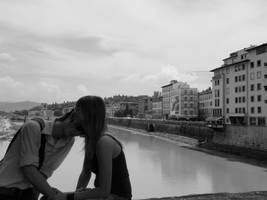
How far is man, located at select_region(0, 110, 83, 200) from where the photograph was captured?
7.52ft

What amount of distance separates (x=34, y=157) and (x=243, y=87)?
5086 centimetres

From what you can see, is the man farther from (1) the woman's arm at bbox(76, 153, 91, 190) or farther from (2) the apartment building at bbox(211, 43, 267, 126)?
(2) the apartment building at bbox(211, 43, 267, 126)

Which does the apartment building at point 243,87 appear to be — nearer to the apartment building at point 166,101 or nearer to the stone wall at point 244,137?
the stone wall at point 244,137

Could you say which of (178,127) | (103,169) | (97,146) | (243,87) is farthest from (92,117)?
(178,127)

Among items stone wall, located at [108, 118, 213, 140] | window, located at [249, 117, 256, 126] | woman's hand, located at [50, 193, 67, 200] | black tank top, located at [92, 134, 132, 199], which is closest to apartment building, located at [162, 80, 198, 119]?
stone wall, located at [108, 118, 213, 140]

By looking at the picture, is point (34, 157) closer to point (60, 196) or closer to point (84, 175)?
point (60, 196)

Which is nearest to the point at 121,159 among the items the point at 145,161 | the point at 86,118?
the point at 86,118

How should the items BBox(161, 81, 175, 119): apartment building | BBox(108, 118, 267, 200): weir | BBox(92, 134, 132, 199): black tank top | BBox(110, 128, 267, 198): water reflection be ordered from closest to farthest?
1. BBox(92, 134, 132, 199): black tank top
2. BBox(110, 128, 267, 198): water reflection
3. BBox(108, 118, 267, 200): weir
4. BBox(161, 81, 175, 119): apartment building

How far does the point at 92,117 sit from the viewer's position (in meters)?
2.35

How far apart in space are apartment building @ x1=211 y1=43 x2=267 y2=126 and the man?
45456 mm

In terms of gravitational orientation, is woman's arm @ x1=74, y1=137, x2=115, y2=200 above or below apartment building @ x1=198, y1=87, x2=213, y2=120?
below

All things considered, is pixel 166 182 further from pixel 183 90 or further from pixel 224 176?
pixel 183 90

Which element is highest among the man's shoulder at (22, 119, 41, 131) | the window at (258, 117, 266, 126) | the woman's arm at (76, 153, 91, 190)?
the window at (258, 117, 266, 126)

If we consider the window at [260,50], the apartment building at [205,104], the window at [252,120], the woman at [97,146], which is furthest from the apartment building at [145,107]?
the woman at [97,146]
